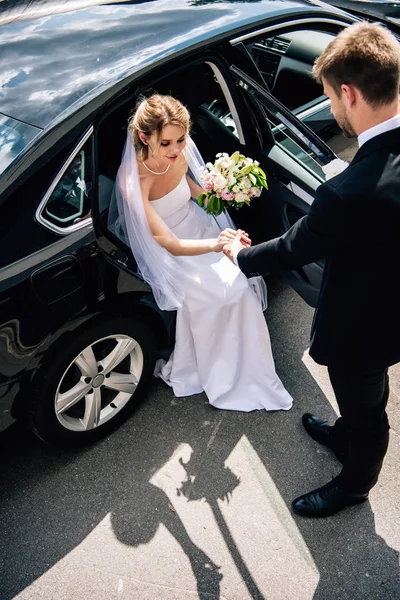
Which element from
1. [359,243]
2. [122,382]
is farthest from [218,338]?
[359,243]

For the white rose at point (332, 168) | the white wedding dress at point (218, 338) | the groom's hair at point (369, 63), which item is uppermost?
the groom's hair at point (369, 63)

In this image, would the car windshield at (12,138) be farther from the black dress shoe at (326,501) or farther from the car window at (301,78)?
the black dress shoe at (326,501)

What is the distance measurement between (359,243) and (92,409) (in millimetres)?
1562

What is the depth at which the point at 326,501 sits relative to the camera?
7.89ft

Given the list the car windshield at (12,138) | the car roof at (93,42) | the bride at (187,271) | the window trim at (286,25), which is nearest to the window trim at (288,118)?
the window trim at (286,25)

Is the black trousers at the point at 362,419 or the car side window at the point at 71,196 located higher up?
the car side window at the point at 71,196

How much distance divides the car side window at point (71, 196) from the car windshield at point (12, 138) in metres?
0.18

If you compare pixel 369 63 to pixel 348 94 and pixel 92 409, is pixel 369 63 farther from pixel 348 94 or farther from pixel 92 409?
pixel 92 409

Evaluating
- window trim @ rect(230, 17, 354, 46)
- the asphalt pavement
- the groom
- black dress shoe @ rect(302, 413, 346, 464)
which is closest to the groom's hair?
the groom

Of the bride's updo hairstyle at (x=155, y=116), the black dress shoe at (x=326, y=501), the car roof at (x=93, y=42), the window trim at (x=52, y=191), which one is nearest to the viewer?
the window trim at (x=52, y=191)

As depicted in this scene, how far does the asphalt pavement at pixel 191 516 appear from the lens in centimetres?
223

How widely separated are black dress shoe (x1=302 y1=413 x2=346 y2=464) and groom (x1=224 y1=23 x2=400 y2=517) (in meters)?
0.43

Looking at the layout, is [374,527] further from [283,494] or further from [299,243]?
[299,243]

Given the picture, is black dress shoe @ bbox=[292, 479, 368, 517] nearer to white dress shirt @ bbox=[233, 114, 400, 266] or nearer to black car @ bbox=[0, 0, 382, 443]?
black car @ bbox=[0, 0, 382, 443]
